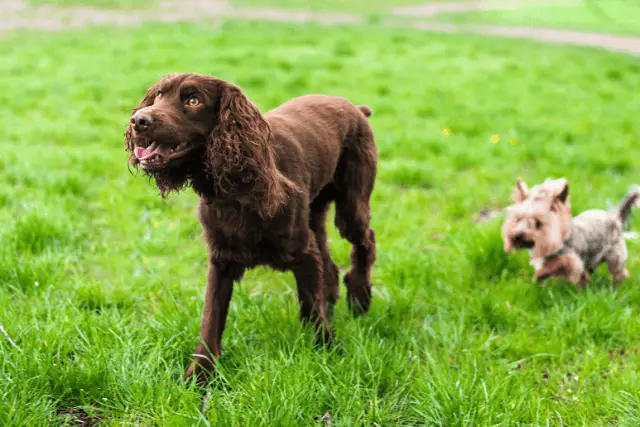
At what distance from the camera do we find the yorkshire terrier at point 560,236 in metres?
3.80

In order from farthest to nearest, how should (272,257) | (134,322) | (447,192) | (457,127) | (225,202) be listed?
(457,127)
(447,192)
(134,322)
(272,257)
(225,202)

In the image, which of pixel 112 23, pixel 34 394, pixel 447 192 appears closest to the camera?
pixel 34 394

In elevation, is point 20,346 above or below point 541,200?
below

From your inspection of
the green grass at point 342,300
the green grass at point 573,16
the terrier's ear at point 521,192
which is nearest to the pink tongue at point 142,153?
the green grass at point 342,300

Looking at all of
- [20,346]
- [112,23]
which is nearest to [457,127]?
[20,346]

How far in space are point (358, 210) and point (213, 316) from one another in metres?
1.03

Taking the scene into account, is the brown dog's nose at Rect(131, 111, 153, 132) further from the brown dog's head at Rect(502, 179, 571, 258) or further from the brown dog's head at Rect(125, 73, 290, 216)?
the brown dog's head at Rect(502, 179, 571, 258)

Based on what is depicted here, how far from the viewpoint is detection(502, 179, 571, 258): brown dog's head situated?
12.4 ft

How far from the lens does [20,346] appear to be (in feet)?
9.35

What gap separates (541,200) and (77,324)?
2658 millimetres

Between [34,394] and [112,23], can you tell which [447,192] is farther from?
[112,23]

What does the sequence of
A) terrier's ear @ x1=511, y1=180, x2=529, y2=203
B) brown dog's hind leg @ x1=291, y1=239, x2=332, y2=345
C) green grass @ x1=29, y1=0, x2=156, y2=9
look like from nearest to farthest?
brown dog's hind leg @ x1=291, y1=239, x2=332, y2=345 → terrier's ear @ x1=511, y1=180, x2=529, y2=203 → green grass @ x1=29, y1=0, x2=156, y2=9

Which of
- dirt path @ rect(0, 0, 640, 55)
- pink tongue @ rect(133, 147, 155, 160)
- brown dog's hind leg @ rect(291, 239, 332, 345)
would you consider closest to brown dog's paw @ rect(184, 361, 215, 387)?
brown dog's hind leg @ rect(291, 239, 332, 345)

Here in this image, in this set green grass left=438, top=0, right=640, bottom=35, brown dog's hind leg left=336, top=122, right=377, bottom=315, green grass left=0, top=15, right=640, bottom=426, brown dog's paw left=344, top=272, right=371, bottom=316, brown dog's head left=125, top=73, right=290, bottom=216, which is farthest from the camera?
green grass left=438, top=0, right=640, bottom=35
